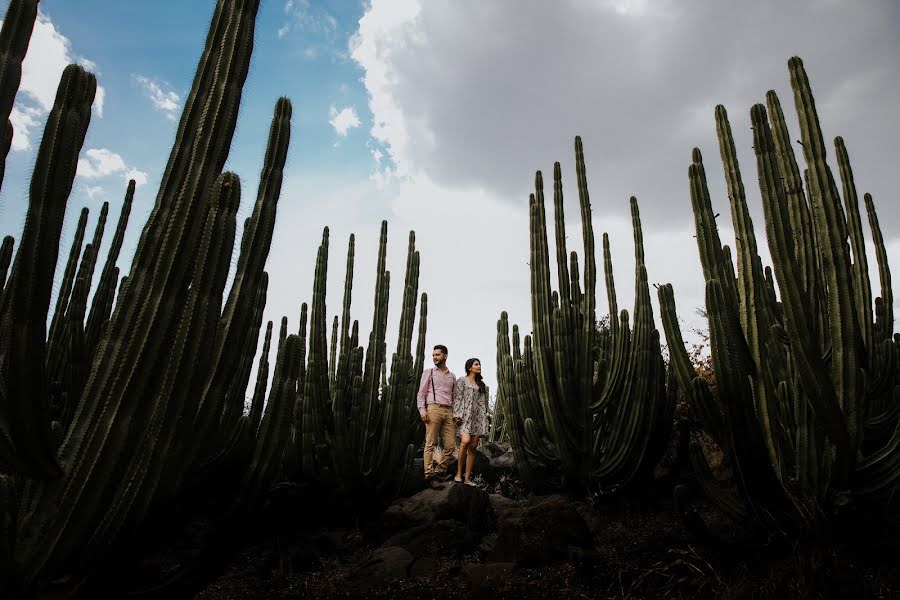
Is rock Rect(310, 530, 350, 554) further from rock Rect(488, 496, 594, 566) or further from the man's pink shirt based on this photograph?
the man's pink shirt

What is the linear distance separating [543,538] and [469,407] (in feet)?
9.26

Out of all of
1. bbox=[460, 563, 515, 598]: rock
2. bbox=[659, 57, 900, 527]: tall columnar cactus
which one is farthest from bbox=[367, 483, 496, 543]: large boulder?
bbox=[659, 57, 900, 527]: tall columnar cactus

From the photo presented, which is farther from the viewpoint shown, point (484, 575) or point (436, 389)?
point (436, 389)

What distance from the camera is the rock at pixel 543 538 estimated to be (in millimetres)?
4789

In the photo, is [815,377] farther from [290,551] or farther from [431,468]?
[431,468]

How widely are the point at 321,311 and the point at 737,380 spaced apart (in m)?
4.37

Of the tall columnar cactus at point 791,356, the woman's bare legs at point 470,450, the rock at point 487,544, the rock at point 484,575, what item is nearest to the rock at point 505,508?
the rock at point 487,544

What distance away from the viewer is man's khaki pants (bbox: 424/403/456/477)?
758 cm

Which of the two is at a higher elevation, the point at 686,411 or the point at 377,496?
the point at 686,411

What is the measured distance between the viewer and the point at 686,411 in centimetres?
866

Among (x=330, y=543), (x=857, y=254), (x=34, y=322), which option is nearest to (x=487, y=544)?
Result: (x=330, y=543)

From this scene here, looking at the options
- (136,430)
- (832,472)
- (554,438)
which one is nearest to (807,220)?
(832,472)

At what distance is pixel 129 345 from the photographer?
2188mm

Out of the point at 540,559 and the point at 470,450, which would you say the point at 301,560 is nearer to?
the point at 540,559
